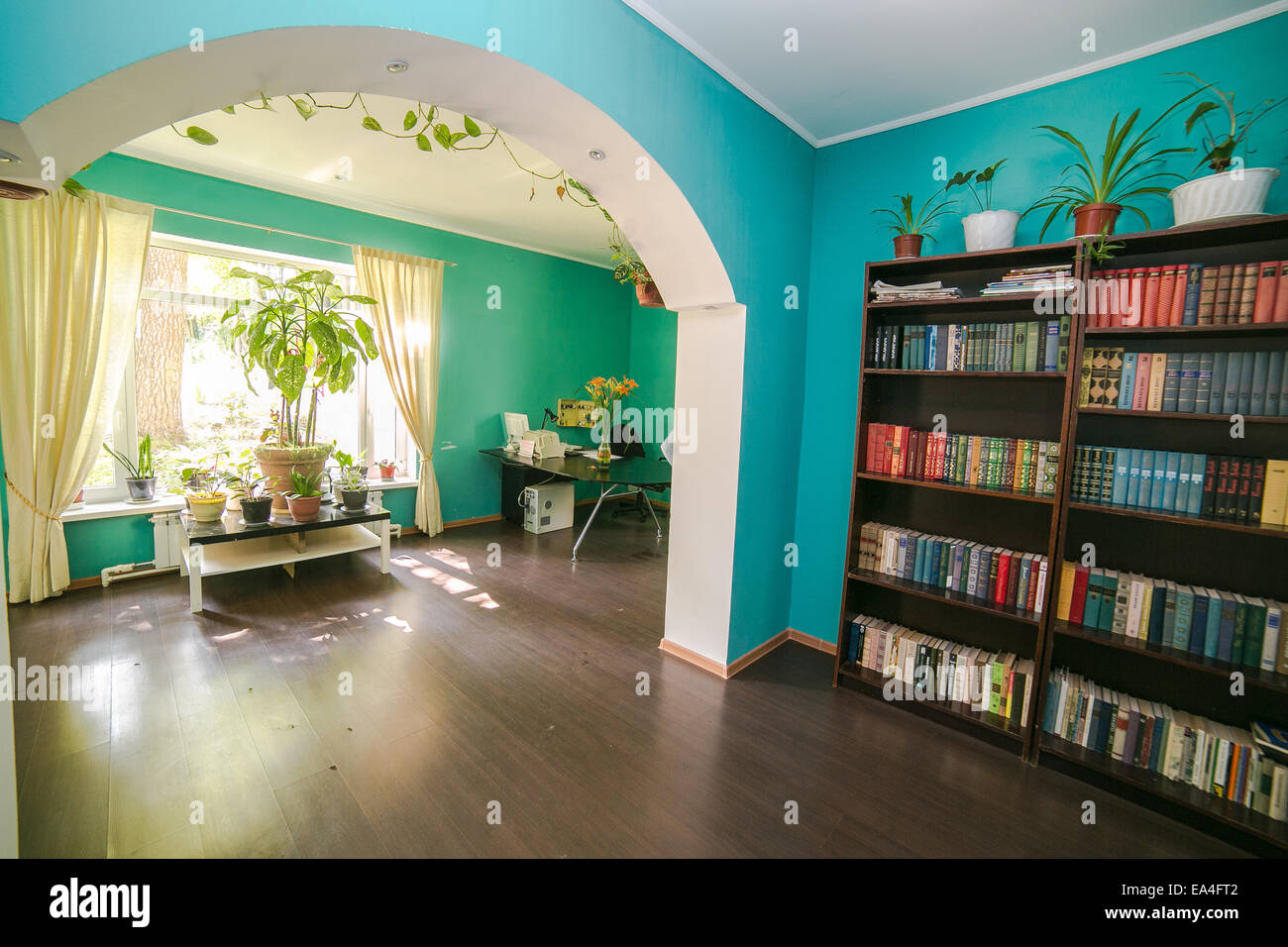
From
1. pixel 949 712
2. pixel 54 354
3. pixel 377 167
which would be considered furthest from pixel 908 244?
pixel 54 354

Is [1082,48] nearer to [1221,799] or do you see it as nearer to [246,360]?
[1221,799]

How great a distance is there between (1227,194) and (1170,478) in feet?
3.21

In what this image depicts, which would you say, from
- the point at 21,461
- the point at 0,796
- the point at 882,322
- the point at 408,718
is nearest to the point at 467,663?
the point at 408,718

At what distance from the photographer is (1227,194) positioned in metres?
1.83

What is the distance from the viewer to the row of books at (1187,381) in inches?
72.7

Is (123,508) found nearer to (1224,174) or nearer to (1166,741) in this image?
(1166,741)

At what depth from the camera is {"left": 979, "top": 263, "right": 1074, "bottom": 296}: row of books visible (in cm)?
214

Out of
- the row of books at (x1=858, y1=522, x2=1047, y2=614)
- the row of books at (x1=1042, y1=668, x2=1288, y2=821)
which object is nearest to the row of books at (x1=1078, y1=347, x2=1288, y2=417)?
the row of books at (x1=858, y1=522, x2=1047, y2=614)

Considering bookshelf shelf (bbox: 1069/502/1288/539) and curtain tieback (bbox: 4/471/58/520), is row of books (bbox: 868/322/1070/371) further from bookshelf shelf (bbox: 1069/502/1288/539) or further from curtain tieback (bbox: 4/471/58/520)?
curtain tieback (bbox: 4/471/58/520)

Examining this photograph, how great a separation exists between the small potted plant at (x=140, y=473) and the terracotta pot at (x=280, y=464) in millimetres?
703

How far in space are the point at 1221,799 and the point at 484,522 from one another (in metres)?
5.52

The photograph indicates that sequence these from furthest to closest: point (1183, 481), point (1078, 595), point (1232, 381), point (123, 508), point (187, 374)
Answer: point (187, 374)
point (123, 508)
point (1078, 595)
point (1183, 481)
point (1232, 381)
